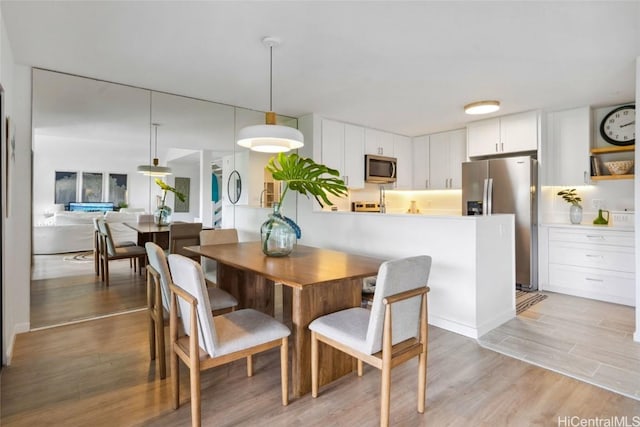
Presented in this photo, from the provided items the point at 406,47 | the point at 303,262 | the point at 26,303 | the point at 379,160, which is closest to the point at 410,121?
the point at 379,160

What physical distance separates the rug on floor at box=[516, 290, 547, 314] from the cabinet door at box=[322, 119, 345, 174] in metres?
2.78

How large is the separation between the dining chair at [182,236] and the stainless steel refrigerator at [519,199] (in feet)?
12.3

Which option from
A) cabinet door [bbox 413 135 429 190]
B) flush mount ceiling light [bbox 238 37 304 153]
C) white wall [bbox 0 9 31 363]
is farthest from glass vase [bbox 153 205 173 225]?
cabinet door [bbox 413 135 429 190]

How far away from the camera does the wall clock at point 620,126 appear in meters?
3.89

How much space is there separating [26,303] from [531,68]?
16.1ft

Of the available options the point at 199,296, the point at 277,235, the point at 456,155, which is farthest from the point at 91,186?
the point at 456,155

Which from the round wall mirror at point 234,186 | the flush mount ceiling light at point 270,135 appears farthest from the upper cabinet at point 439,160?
the flush mount ceiling light at point 270,135

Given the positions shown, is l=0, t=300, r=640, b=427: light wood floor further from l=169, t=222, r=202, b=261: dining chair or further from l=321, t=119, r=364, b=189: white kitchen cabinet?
l=321, t=119, r=364, b=189: white kitchen cabinet

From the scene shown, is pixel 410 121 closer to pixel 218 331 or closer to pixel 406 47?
pixel 406 47

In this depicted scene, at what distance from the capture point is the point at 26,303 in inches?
113

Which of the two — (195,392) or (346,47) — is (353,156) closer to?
(346,47)

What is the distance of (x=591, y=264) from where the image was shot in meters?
3.88

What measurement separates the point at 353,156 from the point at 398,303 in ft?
12.0

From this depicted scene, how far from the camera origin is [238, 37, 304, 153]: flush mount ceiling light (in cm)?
224
